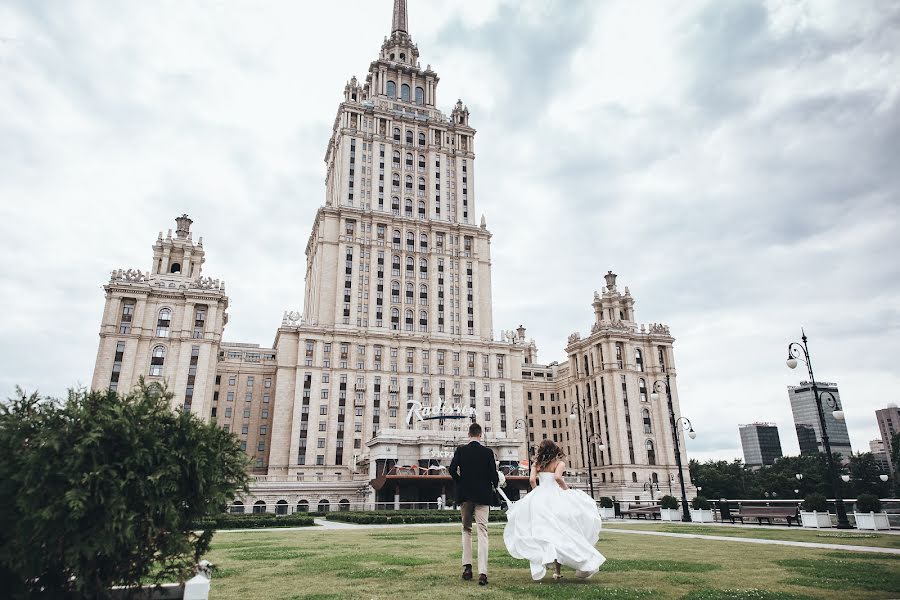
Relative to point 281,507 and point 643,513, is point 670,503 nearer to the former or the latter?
point 643,513

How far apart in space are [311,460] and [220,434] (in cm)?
7240

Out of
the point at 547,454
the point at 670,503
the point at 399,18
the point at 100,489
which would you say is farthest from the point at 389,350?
the point at 100,489

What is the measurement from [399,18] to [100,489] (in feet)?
426

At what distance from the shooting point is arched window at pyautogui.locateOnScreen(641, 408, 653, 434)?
92188 millimetres

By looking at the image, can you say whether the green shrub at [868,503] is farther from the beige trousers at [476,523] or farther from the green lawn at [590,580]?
the beige trousers at [476,523]

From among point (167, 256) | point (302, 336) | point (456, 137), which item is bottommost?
point (302, 336)

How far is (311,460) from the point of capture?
75.2 metres

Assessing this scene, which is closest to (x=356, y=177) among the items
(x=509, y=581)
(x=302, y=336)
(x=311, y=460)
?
(x=302, y=336)

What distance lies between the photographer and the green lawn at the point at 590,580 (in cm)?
808

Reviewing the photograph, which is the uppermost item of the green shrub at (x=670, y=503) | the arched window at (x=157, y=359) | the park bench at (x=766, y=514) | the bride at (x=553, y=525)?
the arched window at (x=157, y=359)

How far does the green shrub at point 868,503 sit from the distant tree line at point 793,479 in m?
49.8

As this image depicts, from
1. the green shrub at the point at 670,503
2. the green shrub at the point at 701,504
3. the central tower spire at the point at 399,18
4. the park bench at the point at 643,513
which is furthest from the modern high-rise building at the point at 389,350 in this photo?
the green shrub at the point at 701,504

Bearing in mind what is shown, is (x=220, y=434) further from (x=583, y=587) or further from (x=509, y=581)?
(x=583, y=587)

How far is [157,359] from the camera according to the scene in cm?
7412
